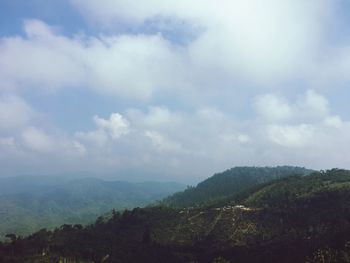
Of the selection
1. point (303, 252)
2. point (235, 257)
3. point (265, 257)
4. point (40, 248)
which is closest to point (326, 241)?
point (303, 252)

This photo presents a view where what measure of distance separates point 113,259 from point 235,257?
5070 centimetres

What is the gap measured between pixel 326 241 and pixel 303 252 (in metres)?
12.8

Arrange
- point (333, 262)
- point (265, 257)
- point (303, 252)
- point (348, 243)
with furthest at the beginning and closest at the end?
point (265, 257) < point (303, 252) < point (348, 243) < point (333, 262)

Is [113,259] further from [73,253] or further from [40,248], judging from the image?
[40,248]

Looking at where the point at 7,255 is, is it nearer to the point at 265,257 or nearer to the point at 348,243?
the point at 265,257

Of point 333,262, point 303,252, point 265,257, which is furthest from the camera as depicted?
point 265,257

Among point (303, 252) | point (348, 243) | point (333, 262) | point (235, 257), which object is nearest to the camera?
point (333, 262)

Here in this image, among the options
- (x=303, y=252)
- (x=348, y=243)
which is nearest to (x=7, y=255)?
(x=303, y=252)

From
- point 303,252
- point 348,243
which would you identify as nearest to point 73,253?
point 303,252

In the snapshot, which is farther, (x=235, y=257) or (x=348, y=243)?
(x=235, y=257)

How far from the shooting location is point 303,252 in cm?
17050

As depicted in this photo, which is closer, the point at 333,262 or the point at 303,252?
the point at 333,262

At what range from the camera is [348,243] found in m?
160

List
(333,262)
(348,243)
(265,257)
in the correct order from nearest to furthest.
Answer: (333,262) < (348,243) < (265,257)
